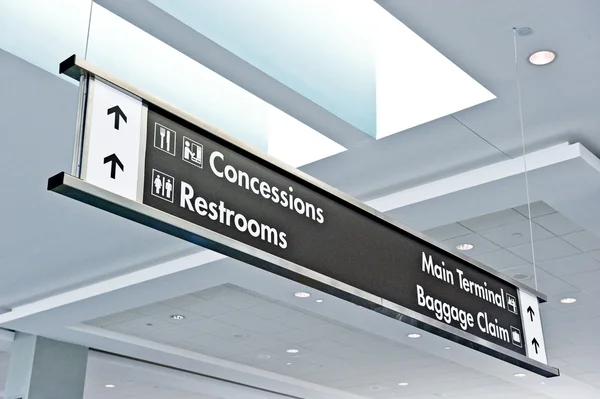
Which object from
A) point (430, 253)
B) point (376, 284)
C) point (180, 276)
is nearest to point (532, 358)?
point (430, 253)

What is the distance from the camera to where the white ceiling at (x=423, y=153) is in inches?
157

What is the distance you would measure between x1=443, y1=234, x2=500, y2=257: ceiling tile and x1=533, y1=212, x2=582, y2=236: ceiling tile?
564 millimetres

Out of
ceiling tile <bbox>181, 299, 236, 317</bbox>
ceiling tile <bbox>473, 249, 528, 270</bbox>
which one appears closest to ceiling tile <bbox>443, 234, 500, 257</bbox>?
ceiling tile <bbox>473, 249, 528, 270</bbox>

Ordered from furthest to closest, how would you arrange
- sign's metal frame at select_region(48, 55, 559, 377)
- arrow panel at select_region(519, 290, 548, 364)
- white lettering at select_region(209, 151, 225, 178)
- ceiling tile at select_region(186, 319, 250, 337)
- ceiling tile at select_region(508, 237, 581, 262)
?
ceiling tile at select_region(186, 319, 250, 337) → ceiling tile at select_region(508, 237, 581, 262) → arrow panel at select_region(519, 290, 548, 364) → white lettering at select_region(209, 151, 225, 178) → sign's metal frame at select_region(48, 55, 559, 377)

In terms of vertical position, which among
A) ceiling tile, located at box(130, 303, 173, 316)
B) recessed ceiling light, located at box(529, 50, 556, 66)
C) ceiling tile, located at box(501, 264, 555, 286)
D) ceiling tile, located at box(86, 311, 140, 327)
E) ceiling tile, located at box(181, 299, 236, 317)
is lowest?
ceiling tile, located at box(501, 264, 555, 286)

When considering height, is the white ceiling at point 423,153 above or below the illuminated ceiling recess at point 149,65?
below

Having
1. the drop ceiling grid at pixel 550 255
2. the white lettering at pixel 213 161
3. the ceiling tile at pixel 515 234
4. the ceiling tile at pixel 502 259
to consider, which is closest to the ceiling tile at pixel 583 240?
the drop ceiling grid at pixel 550 255

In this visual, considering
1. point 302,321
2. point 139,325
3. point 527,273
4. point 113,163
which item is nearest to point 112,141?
point 113,163

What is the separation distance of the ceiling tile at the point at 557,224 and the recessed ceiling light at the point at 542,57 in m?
2.37

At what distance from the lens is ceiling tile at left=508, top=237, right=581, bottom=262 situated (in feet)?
22.5

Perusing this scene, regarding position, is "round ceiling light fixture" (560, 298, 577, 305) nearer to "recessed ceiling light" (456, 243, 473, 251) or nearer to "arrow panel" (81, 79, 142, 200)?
"recessed ceiling light" (456, 243, 473, 251)

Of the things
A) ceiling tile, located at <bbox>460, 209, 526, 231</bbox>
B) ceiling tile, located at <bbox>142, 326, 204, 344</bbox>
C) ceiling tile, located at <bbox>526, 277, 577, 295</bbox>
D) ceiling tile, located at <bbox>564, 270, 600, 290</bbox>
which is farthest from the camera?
ceiling tile, located at <bbox>142, 326, 204, 344</bbox>

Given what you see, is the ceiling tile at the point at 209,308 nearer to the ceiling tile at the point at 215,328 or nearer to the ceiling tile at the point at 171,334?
the ceiling tile at the point at 215,328

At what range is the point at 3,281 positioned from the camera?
809cm
